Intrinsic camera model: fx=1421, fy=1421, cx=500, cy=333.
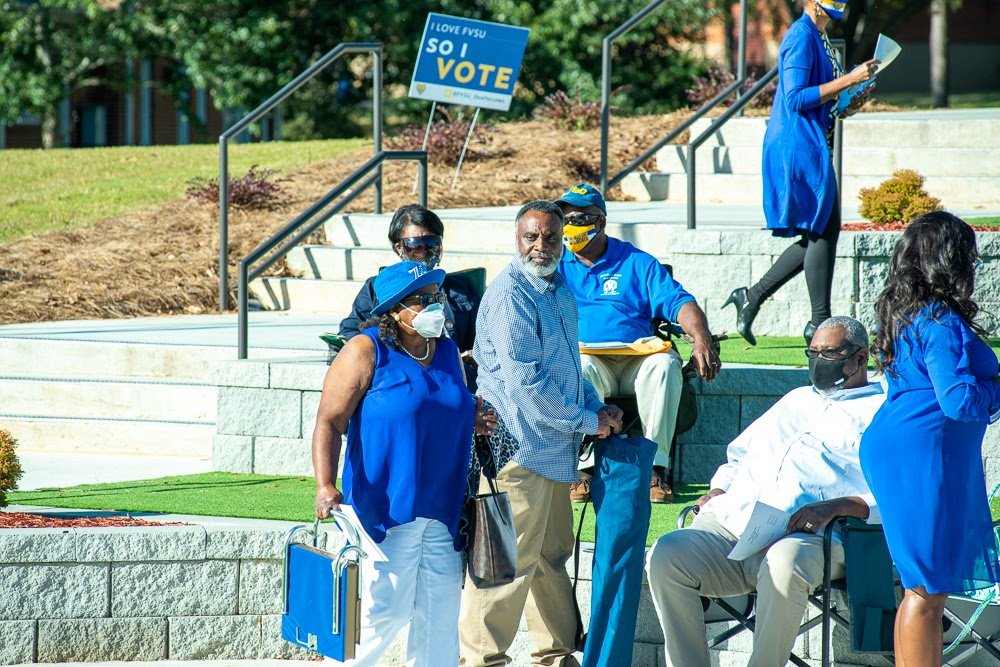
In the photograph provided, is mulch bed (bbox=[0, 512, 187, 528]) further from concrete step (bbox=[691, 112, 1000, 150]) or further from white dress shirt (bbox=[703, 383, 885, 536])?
concrete step (bbox=[691, 112, 1000, 150])

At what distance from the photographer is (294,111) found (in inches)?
985

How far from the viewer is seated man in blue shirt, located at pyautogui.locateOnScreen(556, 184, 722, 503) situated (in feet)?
21.9

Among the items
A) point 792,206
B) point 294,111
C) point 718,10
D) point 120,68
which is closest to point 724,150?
point 792,206

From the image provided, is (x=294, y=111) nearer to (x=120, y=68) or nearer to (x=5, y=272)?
(x=120, y=68)

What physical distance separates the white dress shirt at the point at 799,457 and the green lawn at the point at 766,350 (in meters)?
1.97

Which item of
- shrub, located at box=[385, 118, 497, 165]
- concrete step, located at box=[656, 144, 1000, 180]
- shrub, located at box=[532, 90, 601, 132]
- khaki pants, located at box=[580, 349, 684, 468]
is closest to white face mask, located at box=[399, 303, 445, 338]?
khaki pants, located at box=[580, 349, 684, 468]

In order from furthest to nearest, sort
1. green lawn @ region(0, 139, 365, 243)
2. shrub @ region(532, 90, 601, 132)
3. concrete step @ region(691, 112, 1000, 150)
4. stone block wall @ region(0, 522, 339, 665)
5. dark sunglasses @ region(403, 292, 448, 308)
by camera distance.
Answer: shrub @ region(532, 90, 601, 132), green lawn @ region(0, 139, 365, 243), concrete step @ region(691, 112, 1000, 150), stone block wall @ region(0, 522, 339, 665), dark sunglasses @ region(403, 292, 448, 308)

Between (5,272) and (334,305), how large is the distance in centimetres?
316

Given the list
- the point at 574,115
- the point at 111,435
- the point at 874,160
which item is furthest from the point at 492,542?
the point at 574,115

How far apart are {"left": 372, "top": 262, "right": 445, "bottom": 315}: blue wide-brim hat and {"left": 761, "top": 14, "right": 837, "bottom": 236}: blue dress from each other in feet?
9.85

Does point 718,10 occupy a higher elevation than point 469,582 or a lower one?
higher

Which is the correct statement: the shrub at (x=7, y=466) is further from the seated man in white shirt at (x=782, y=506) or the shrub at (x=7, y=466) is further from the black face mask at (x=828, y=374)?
the black face mask at (x=828, y=374)

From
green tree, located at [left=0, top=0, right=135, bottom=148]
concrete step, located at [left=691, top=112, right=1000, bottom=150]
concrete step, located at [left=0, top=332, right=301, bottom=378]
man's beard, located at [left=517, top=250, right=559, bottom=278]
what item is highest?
green tree, located at [left=0, top=0, right=135, bottom=148]

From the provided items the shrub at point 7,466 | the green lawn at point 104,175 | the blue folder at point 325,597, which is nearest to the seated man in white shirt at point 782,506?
the blue folder at point 325,597
